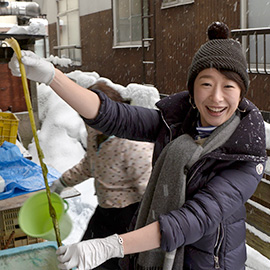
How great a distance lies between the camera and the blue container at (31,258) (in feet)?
6.64

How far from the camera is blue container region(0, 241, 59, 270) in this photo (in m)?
2.03

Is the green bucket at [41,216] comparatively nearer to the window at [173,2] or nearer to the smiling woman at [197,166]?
the smiling woman at [197,166]

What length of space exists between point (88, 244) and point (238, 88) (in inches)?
30.0

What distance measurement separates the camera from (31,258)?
2066 millimetres

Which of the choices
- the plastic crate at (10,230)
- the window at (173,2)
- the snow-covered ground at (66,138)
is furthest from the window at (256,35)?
the plastic crate at (10,230)

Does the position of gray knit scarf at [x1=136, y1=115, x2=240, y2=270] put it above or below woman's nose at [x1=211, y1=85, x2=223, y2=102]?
below

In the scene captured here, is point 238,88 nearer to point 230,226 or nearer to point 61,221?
point 230,226

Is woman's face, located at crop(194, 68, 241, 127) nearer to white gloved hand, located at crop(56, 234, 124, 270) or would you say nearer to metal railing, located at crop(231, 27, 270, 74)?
white gloved hand, located at crop(56, 234, 124, 270)

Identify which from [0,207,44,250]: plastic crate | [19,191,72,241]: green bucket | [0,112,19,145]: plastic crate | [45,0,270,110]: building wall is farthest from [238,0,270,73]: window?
[19,191,72,241]: green bucket

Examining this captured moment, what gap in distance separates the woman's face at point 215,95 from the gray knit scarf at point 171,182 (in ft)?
0.17

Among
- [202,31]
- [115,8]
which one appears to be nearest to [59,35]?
[115,8]

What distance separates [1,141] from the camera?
145 inches

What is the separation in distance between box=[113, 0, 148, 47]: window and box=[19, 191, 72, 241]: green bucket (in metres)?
9.76

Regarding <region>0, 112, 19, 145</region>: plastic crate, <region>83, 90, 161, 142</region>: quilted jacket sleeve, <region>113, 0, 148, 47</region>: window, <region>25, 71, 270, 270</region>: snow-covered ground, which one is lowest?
<region>25, 71, 270, 270</region>: snow-covered ground
